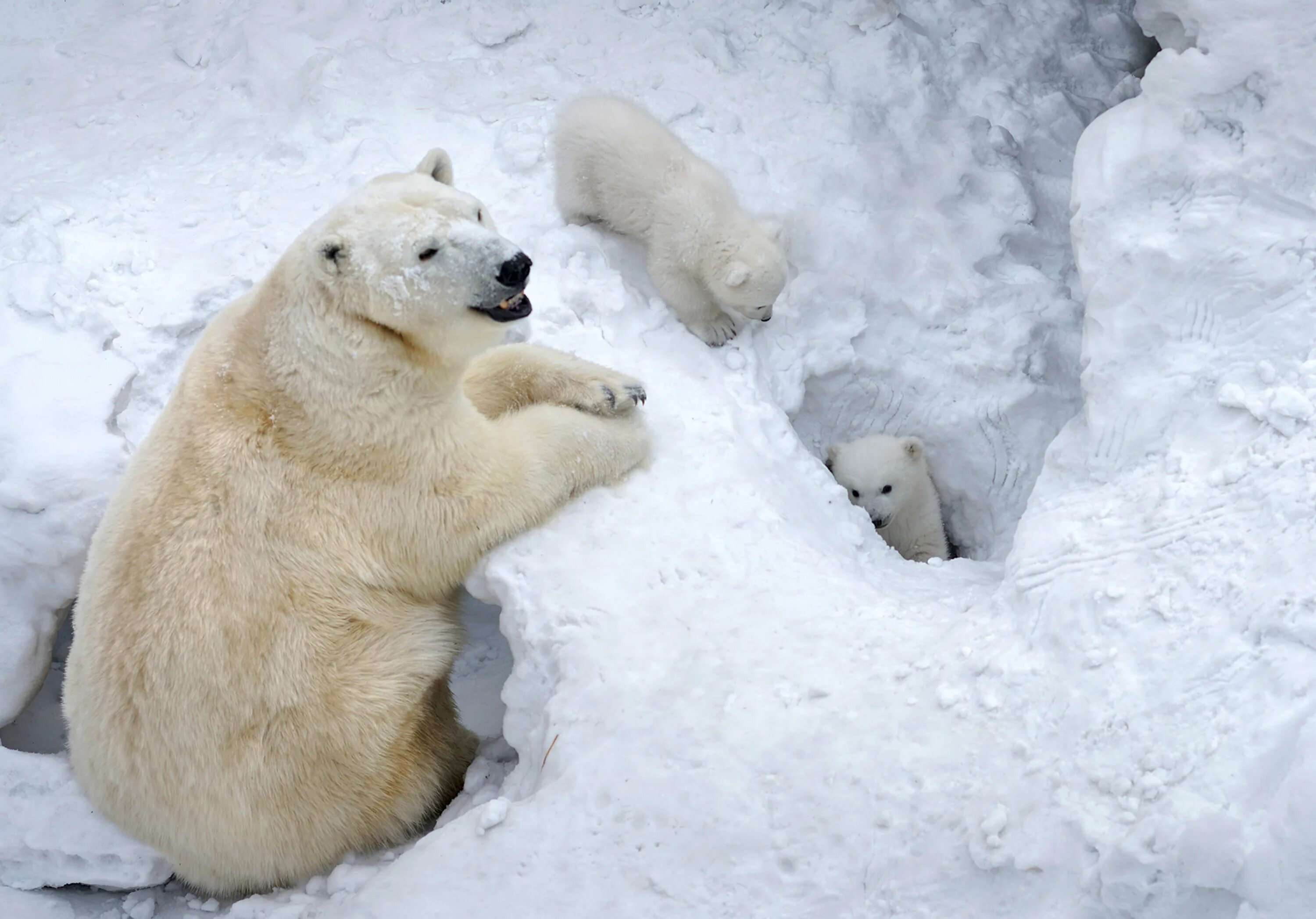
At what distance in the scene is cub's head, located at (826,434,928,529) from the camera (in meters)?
4.68

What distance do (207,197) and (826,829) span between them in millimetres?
3681

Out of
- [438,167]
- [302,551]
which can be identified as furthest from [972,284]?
[302,551]

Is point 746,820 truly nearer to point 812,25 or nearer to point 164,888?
point 164,888

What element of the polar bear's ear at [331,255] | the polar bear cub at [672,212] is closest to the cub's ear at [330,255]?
the polar bear's ear at [331,255]

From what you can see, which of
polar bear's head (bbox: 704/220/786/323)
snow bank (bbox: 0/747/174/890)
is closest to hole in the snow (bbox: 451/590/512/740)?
snow bank (bbox: 0/747/174/890)

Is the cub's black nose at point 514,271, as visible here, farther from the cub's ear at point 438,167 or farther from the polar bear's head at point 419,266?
the cub's ear at point 438,167

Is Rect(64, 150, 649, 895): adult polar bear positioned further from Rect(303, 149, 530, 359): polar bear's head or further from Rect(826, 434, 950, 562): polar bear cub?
Rect(826, 434, 950, 562): polar bear cub

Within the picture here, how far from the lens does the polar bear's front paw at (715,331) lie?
4.58 metres

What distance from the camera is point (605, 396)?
3717 mm

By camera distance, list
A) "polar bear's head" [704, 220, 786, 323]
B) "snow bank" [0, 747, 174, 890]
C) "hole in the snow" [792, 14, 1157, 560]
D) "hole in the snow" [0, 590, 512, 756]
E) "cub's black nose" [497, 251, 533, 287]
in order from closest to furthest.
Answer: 1. "cub's black nose" [497, 251, 533, 287]
2. "snow bank" [0, 747, 174, 890]
3. "hole in the snow" [0, 590, 512, 756]
4. "polar bear's head" [704, 220, 786, 323]
5. "hole in the snow" [792, 14, 1157, 560]

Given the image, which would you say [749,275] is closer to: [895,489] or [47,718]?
[895,489]

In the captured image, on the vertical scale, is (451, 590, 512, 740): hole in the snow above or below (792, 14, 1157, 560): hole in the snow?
below

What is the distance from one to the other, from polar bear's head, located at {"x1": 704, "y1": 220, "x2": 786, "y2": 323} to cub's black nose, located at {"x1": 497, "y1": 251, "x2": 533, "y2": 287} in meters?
1.60

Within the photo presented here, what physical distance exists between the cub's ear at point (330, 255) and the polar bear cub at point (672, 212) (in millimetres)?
1770
